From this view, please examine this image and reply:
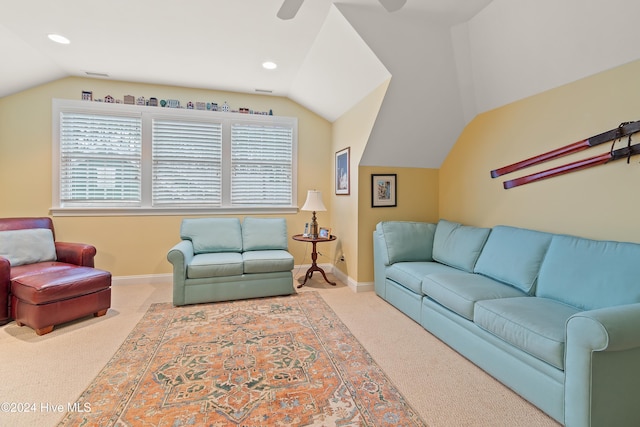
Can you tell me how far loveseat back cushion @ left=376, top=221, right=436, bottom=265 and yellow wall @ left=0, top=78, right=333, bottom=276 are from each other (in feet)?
5.64

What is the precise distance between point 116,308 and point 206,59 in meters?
2.89

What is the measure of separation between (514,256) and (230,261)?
2790mm

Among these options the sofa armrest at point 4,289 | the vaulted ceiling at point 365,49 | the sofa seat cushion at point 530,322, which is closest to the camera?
the sofa seat cushion at point 530,322

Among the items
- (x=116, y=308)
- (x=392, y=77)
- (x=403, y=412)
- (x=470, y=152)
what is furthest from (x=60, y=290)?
(x=470, y=152)

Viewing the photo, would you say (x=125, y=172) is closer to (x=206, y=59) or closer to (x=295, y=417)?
(x=206, y=59)

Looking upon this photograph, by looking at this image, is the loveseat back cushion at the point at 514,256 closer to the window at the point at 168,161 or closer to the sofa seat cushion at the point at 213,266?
the sofa seat cushion at the point at 213,266

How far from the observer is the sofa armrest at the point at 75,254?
3.28m

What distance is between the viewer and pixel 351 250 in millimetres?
4031

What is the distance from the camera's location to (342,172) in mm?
4289

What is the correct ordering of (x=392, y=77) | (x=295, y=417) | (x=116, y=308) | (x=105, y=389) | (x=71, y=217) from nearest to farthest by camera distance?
(x=295, y=417) → (x=105, y=389) → (x=392, y=77) → (x=116, y=308) → (x=71, y=217)

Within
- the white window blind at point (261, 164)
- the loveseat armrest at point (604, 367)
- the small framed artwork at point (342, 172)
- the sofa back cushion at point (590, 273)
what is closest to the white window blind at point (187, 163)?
the white window blind at point (261, 164)

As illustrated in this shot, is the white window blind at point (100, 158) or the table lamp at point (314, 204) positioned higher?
the white window blind at point (100, 158)

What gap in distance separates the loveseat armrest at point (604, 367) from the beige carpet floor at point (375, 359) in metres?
0.28

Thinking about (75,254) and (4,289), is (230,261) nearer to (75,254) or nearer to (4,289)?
(75,254)
